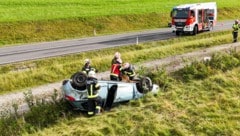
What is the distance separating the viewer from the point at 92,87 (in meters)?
13.4

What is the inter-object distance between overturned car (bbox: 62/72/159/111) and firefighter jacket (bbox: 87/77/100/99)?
0.24m

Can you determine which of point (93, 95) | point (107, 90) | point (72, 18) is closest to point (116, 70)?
point (107, 90)

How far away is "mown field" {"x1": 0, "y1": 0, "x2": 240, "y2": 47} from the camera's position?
115 feet

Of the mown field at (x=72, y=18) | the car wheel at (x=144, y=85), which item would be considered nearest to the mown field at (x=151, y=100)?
the car wheel at (x=144, y=85)

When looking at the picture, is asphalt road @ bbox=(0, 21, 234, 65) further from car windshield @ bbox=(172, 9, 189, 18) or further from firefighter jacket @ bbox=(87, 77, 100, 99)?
firefighter jacket @ bbox=(87, 77, 100, 99)

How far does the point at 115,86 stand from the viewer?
14.4 m

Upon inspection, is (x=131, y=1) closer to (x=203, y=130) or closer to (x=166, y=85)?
(x=166, y=85)

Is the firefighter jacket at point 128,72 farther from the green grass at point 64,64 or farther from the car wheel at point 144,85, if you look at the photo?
the green grass at point 64,64

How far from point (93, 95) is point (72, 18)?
2675cm

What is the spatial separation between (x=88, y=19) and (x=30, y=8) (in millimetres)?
6592

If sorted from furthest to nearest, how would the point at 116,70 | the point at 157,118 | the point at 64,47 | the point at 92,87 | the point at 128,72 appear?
the point at 64,47, the point at 116,70, the point at 128,72, the point at 157,118, the point at 92,87

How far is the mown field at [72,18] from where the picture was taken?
1385 inches

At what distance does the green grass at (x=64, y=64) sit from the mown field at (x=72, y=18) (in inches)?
405

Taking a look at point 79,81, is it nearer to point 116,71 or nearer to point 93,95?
point 93,95
